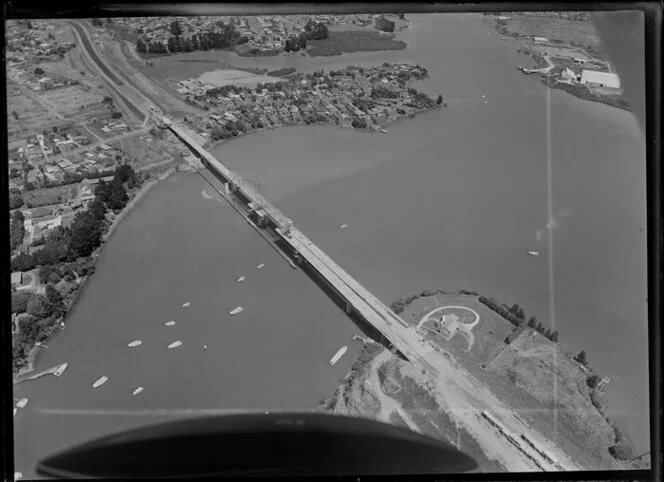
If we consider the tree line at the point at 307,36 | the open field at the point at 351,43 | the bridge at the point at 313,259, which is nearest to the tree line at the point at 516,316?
the bridge at the point at 313,259

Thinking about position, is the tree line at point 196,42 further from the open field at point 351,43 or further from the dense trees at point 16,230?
the dense trees at point 16,230

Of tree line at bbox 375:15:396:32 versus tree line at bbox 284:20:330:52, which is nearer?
tree line at bbox 375:15:396:32

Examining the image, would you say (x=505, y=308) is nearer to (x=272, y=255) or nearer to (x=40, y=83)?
(x=272, y=255)

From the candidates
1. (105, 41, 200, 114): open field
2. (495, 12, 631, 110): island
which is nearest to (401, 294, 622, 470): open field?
(495, 12, 631, 110): island

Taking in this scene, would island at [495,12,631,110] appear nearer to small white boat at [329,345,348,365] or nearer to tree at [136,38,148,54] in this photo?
small white boat at [329,345,348,365]

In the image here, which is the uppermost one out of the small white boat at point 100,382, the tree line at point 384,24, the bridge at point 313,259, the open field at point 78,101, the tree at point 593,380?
the tree line at point 384,24

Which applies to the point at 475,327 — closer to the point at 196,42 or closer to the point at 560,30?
the point at 560,30

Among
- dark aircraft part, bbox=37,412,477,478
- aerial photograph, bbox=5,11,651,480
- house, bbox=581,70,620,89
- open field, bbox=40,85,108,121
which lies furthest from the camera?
open field, bbox=40,85,108,121
